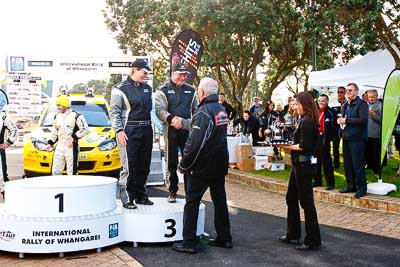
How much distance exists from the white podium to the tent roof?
9.32m

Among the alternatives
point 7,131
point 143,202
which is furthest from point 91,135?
point 143,202

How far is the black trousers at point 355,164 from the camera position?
853cm

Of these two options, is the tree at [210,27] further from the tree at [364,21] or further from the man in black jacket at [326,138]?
the man in black jacket at [326,138]

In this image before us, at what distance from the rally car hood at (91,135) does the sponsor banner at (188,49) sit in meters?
3.52

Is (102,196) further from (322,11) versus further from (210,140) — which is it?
(322,11)

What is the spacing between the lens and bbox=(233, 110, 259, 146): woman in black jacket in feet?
46.3

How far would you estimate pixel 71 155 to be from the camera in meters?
8.37

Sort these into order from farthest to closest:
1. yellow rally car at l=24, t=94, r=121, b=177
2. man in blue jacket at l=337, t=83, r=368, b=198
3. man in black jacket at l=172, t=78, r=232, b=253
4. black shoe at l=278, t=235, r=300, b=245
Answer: yellow rally car at l=24, t=94, r=121, b=177
man in blue jacket at l=337, t=83, r=368, b=198
black shoe at l=278, t=235, r=300, b=245
man in black jacket at l=172, t=78, r=232, b=253

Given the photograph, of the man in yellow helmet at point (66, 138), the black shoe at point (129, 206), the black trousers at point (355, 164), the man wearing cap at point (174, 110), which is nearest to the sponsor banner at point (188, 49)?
the man in yellow helmet at point (66, 138)

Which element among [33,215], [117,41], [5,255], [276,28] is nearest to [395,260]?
[33,215]

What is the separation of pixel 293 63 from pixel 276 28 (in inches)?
214

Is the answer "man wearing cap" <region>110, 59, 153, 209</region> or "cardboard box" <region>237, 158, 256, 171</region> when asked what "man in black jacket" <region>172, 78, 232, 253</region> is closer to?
"man wearing cap" <region>110, 59, 153, 209</region>

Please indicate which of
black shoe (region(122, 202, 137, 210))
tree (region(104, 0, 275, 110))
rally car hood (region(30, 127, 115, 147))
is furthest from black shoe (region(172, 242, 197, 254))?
tree (region(104, 0, 275, 110))

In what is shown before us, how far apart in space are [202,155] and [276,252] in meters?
1.49
